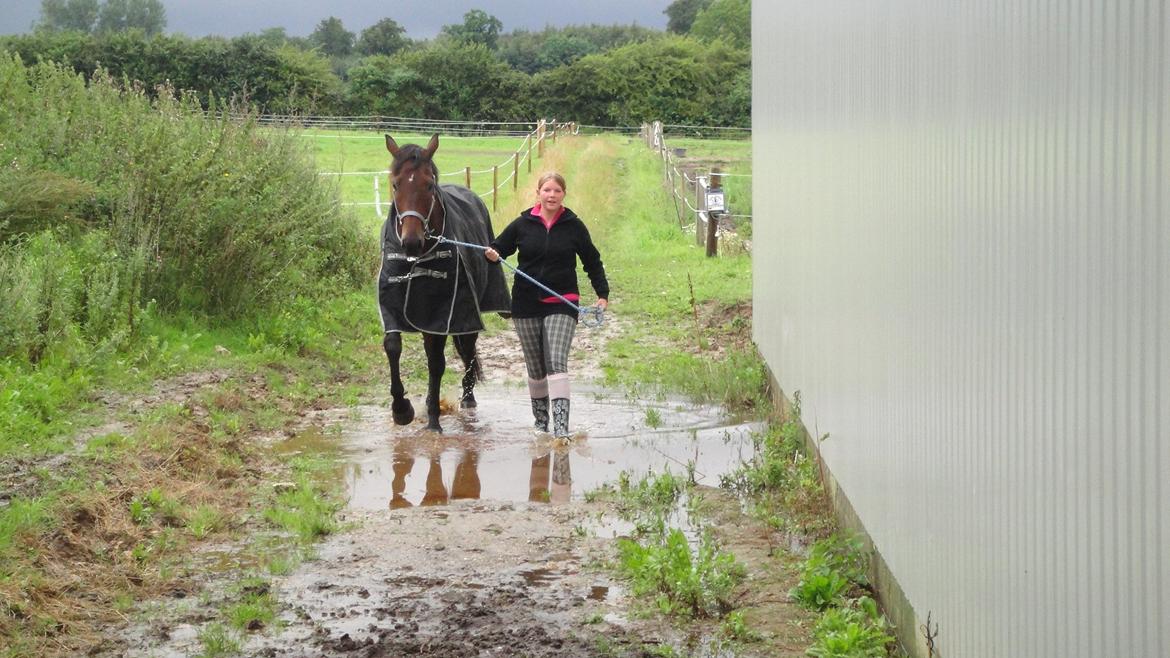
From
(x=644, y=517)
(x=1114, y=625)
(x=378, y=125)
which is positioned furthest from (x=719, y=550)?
(x=378, y=125)

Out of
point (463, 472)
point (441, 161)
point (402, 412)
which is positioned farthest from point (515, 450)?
point (441, 161)

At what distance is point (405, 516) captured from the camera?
750 centimetres

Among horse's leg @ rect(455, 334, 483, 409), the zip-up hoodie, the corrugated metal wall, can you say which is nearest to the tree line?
horse's leg @ rect(455, 334, 483, 409)

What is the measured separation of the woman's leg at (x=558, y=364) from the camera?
920 centimetres

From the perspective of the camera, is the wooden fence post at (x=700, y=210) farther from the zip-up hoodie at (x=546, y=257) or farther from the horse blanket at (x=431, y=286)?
the zip-up hoodie at (x=546, y=257)

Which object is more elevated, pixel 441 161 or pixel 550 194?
pixel 441 161

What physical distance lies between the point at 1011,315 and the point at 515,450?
604 cm

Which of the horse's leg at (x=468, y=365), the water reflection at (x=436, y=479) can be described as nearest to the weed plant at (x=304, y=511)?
the water reflection at (x=436, y=479)

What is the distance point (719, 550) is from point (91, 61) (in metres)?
65.2

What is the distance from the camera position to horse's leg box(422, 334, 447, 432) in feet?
31.9

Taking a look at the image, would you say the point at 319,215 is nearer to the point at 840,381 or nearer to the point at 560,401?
the point at 560,401

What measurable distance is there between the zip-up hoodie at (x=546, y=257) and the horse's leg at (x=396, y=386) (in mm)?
A: 929

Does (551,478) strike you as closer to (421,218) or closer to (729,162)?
(421,218)

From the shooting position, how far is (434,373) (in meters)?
9.85
